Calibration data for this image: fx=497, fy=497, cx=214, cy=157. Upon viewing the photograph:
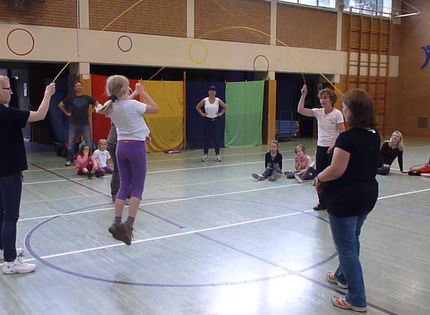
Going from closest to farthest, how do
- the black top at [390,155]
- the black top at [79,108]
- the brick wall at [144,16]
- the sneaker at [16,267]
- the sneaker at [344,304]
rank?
the sneaker at [344,304] → the sneaker at [16,267] → the black top at [390,155] → the black top at [79,108] → the brick wall at [144,16]

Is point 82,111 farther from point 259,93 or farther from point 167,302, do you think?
point 167,302

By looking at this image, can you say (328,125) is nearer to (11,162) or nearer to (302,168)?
(302,168)

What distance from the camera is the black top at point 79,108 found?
33.3 ft

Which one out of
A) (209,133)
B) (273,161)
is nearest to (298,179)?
(273,161)

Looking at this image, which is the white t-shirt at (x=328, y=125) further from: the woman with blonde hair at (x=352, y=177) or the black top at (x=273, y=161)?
the black top at (x=273, y=161)

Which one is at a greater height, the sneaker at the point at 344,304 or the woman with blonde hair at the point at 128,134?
the woman with blonde hair at the point at 128,134

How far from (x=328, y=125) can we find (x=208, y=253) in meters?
2.31

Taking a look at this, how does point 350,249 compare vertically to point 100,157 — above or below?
above

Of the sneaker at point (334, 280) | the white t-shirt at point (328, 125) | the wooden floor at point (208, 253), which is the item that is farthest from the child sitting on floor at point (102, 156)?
the sneaker at point (334, 280)

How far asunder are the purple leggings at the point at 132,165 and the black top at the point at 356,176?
1870mm

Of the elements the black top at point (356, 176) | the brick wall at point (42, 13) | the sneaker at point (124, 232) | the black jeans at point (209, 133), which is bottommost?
the sneaker at point (124, 232)

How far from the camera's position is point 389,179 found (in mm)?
9031

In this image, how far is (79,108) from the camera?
1015 centimetres

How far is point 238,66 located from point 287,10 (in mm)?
2766
